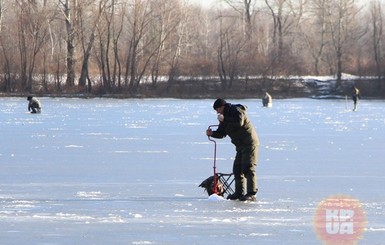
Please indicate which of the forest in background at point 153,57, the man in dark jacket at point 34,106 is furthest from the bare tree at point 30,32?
the man in dark jacket at point 34,106

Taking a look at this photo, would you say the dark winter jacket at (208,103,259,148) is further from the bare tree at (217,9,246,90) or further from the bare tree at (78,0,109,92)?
the bare tree at (217,9,246,90)

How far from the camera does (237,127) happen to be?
1083 cm

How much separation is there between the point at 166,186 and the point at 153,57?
54.1 m

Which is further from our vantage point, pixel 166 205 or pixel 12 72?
pixel 12 72

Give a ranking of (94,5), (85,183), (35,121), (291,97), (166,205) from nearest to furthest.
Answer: (166,205), (85,183), (35,121), (291,97), (94,5)

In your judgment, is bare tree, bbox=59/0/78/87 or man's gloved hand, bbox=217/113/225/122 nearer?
man's gloved hand, bbox=217/113/225/122

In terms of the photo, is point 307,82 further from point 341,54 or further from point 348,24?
point 348,24

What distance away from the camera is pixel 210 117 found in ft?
107

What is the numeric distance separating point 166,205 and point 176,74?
52.0 meters

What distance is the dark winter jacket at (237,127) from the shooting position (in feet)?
35.3

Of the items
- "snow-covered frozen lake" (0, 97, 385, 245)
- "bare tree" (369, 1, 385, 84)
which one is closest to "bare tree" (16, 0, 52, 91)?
"bare tree" (369, 1, 385, 84)

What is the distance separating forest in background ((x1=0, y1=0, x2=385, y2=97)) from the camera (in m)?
60.7

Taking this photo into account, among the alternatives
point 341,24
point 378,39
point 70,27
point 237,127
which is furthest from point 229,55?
point 237,127

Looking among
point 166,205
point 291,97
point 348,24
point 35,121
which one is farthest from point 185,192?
point 348,24
